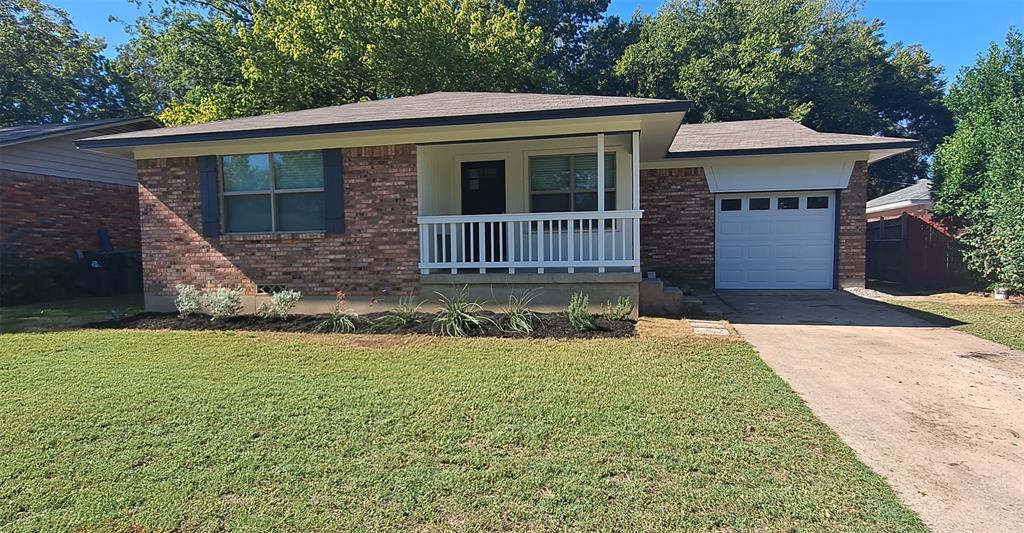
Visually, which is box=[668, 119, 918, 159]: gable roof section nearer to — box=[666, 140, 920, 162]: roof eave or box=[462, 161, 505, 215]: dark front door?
box=[666, 140, 920, 162]: roof eave

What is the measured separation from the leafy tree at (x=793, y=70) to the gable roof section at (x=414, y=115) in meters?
13.3

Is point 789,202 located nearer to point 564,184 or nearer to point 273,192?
point 564,184

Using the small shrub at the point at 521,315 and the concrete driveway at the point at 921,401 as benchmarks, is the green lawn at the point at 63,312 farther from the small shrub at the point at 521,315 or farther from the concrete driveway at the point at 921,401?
the concrete driveway at the point at 921,401

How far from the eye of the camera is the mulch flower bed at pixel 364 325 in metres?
6.48

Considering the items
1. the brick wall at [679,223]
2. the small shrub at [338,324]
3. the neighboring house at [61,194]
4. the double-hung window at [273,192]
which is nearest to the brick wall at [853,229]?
the brick wall at [679,223]

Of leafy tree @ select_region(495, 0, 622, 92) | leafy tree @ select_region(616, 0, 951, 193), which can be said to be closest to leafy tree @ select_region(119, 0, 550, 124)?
leafy tree @ select_region(495, 0, 622, 92)

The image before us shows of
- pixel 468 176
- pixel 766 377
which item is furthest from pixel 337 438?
pixel 468 176

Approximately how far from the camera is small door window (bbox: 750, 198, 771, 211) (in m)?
10.8

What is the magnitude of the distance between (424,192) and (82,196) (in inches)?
401

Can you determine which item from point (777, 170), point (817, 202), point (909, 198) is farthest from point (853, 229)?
point (909, 198)

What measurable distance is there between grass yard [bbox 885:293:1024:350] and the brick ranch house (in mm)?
1863

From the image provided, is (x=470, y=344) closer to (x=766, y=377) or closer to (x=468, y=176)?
(x=766, y=377)

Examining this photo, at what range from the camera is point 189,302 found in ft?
25.3

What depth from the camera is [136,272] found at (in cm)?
1202
